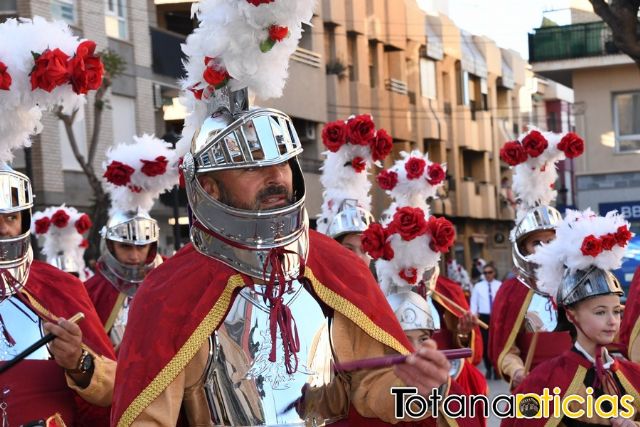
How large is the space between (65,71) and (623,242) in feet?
10.5

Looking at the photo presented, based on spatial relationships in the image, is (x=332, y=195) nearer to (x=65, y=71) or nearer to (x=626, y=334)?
(x=626, y=334)

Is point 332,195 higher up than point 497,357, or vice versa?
point 332,195

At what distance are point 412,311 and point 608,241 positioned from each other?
5.99 ft

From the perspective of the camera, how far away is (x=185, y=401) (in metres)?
5.19

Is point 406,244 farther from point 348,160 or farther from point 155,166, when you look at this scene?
point 155,166

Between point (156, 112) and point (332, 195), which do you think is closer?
point (332, 195)

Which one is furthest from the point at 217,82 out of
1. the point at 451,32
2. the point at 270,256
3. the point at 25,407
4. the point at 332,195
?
the point at 451,32

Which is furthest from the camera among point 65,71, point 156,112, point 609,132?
point 609,132

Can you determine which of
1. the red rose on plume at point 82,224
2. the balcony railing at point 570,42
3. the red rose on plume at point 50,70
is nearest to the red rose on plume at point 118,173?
the red rose on plume at point 82,224

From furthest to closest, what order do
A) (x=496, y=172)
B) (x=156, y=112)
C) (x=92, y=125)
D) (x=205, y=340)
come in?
(x=496, y=172) → (x=156, y=112) → (x=92, y=125) → (x=205, y=340)

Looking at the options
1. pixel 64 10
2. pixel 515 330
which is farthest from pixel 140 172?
pixel 64 10

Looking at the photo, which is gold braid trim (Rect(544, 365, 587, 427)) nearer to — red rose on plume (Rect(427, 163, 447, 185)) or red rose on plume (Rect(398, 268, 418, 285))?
red rose on plume (Rect(398, 268, 418, 285))

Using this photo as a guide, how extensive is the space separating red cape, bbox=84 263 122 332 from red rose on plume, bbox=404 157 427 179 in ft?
8.43

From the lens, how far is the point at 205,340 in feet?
16.8
